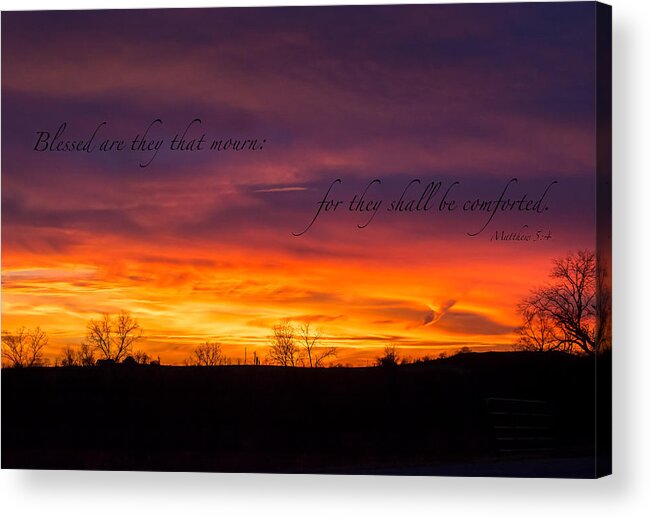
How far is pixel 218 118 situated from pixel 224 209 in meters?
0.66

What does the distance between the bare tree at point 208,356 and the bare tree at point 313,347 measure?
0.58 m

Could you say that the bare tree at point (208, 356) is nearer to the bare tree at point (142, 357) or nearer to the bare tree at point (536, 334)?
the bare tree at point (142, 357)

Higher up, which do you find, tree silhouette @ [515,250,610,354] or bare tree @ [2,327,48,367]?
tree silhouette @ [515,250,610,354]

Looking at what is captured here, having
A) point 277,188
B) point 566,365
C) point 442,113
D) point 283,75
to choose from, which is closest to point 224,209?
point 277,188

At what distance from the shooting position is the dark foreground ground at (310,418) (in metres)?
10.2

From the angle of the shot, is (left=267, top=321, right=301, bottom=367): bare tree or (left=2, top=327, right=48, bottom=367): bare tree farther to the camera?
(left=2, top=327, right=48, bottom=367): bare tree

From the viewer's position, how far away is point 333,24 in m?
10.4

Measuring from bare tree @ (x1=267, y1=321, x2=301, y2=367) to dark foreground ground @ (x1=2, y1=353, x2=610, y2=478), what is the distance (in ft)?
0.24

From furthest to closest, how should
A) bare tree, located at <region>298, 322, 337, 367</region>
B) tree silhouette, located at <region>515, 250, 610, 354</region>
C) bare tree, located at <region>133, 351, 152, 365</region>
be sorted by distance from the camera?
Result: bare tree, located at <region>133, 351, 152, 365</region>
bare tree, located at <region>298, 322, 337, 367</region>
tree silhouette, located at <region>515, 250, 610, 354</region>

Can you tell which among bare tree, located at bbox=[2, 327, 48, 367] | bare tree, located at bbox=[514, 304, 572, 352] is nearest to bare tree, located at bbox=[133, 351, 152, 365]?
bare tree, located at bbox=[2, 327, 48, 367]

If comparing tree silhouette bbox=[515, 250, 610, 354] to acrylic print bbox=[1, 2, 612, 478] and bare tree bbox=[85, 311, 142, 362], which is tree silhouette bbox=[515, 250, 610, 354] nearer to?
acrylic print bbox=[1, 2, 612, 478]

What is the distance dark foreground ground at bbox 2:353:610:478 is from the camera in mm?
10188

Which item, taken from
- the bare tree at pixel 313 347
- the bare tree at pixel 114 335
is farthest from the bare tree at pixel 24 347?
the bare tree at pixel 313 347

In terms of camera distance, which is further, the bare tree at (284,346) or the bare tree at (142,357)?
the bare tree at (142,357)
